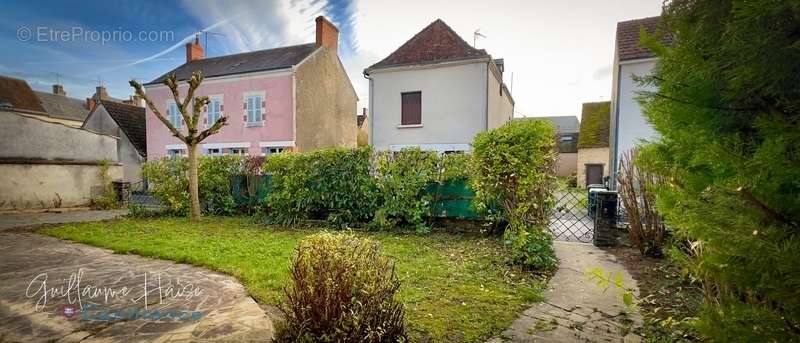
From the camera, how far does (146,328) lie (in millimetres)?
2805

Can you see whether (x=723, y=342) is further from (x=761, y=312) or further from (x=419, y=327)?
(x=419, y=327)

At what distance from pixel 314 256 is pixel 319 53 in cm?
1738

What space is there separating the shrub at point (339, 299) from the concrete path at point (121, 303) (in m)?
0.57

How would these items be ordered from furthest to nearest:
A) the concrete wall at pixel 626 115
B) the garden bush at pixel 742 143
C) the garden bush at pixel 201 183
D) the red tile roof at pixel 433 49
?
1. the red tile roof at pixel 433 49
2. the concrete wall at pixel 626 115
3. the garden bush at pixel 201 183
4. the garden bush at pixel 742 143

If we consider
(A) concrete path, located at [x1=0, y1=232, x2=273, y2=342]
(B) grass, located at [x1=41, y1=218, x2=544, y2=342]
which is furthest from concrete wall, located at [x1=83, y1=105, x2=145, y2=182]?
(A) concrete path, located at [x1=0, y1=232, x2=273, y2=342]

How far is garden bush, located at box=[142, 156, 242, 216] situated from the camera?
9992 mm

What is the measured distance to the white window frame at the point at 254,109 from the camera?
55.0 ft

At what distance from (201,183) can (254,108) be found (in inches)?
303

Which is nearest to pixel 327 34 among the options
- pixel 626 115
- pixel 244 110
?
pixel 244 110

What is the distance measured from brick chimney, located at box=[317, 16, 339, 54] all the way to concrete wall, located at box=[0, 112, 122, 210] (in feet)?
35.7

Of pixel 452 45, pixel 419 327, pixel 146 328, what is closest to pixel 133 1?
pixel 146 328

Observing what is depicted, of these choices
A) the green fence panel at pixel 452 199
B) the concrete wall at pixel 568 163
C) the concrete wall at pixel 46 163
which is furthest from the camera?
the concrete wall at pixel 568 163

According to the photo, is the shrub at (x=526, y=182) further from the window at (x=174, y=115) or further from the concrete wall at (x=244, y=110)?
the window at (x=174, y=115)

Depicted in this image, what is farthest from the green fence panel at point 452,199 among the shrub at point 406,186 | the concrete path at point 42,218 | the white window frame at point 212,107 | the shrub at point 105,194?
the white window frame at point 212,107
